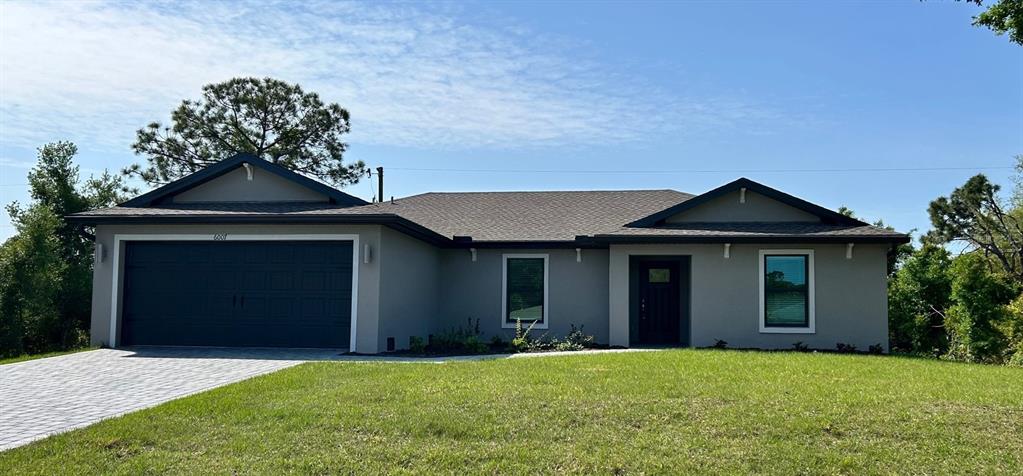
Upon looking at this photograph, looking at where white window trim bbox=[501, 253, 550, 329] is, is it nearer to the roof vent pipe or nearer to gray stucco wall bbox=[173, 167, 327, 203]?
gray stucco wall bbox=[173, 167, 327, 203]

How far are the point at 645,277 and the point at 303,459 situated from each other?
40.8ft

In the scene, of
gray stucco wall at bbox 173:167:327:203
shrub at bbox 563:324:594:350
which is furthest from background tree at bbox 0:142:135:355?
shrub at bbox 563:324:594:350

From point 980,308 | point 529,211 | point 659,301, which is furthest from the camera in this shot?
point 529,211

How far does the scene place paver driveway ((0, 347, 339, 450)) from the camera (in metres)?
7.85

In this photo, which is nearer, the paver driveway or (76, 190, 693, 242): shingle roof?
the paver driveway

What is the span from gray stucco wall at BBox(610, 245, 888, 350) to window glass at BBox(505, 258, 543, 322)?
218 cm

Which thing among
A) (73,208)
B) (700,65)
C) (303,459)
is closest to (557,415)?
(303,459)

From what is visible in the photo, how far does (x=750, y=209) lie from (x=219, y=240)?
10755 millimetres

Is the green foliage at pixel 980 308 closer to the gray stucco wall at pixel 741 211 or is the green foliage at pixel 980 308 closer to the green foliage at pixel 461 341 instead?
the gray stucco wall at pixel 741 211

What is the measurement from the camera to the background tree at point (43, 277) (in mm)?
19391

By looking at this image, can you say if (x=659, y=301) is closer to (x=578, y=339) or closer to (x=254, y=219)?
(x=578, y=339)

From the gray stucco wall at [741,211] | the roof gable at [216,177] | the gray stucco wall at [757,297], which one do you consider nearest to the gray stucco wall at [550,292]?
the gray stucco wall at [757,297]

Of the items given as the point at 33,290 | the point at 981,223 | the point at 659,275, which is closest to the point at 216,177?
the point at 33,290

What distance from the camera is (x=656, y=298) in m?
17.7
